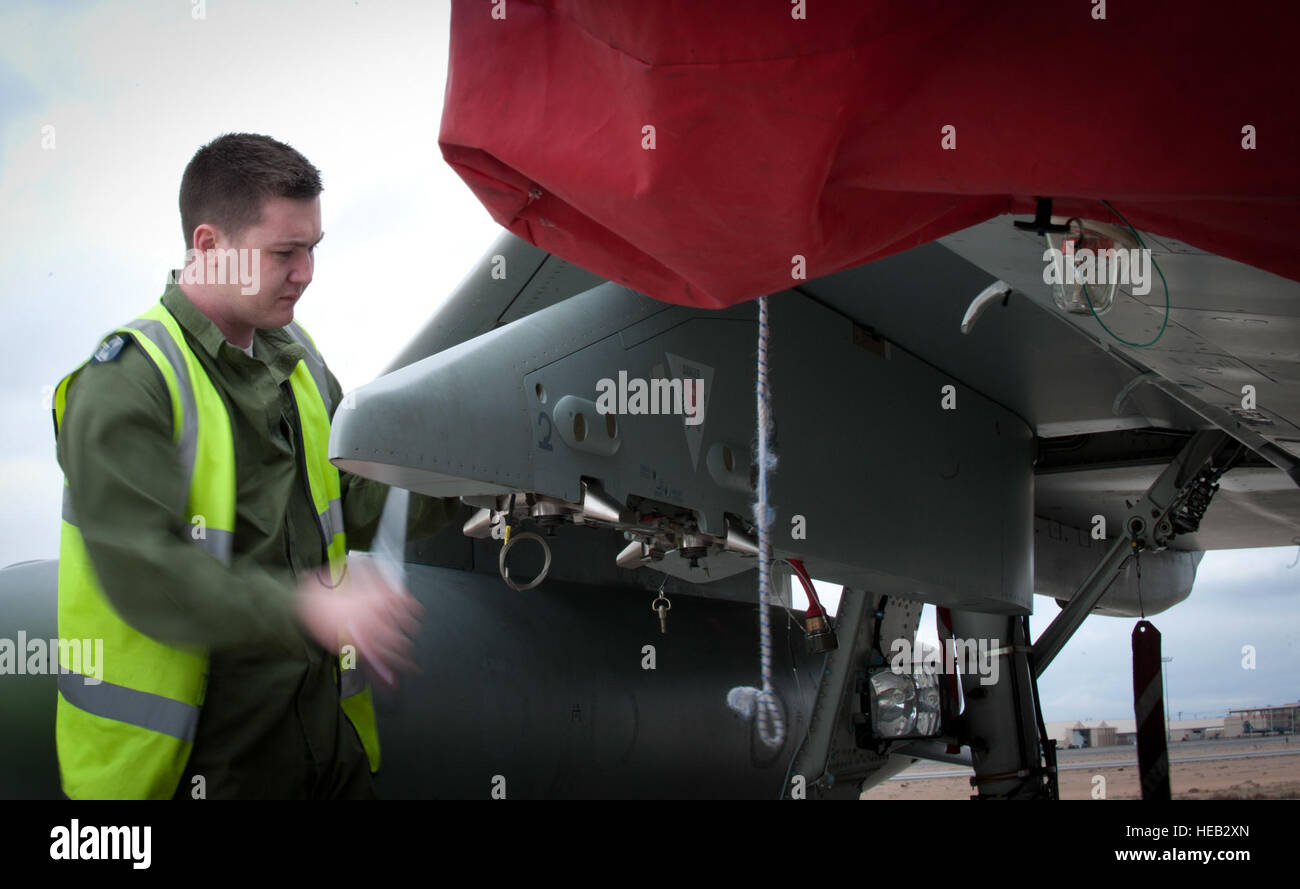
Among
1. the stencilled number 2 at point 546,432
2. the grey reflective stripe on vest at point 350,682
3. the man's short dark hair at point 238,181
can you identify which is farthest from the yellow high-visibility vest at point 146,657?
the stencilled number 2 at point 546,432

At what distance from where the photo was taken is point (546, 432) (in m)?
3.35

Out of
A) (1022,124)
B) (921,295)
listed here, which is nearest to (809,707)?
(921,295)

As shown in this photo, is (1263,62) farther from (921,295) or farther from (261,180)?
(921,295)

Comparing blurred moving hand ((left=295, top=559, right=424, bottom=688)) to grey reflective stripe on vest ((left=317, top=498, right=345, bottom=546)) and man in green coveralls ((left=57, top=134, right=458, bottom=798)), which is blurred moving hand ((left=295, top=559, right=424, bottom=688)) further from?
grey reflective stripe on vest ((left=317, top=498, right=345, bottom=546))

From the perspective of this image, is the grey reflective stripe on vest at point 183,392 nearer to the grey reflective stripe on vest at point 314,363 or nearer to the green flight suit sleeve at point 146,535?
the green flight suit sleeve at point 146,535

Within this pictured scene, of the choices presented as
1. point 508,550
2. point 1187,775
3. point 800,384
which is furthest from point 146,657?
point 1187,775

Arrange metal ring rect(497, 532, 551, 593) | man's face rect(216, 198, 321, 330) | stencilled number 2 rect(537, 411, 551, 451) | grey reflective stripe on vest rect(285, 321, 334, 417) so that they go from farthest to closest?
1. stencilled number 2 rect(537, 411, 551, 451)
2. metal ring rect(497, 532, 551, 593)
3. grey reflective stripe on vest rect(285, 321, 334, 417)
4. man's face rect(216, 198, 321, 330)

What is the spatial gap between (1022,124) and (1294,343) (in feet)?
4.97

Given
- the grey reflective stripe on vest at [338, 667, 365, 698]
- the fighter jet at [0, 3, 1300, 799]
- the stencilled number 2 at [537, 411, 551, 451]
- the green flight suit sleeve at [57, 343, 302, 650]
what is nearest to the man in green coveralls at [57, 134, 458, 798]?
the green flight suit sleeve at [57, 343, 302, 650]

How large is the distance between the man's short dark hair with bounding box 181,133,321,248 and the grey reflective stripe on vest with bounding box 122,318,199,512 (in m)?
0.27

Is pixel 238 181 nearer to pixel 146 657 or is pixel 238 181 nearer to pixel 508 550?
pixel 146 657

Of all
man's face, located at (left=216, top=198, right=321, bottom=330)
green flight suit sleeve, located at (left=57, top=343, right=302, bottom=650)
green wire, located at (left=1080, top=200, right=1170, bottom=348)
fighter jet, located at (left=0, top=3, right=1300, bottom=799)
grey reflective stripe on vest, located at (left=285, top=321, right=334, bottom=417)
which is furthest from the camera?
grey reflective stripe on vest, located at (left=285, top=321, right=334, bottom=417)

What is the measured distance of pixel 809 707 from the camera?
581 centimetres

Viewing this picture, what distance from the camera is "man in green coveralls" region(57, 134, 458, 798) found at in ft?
6.74
